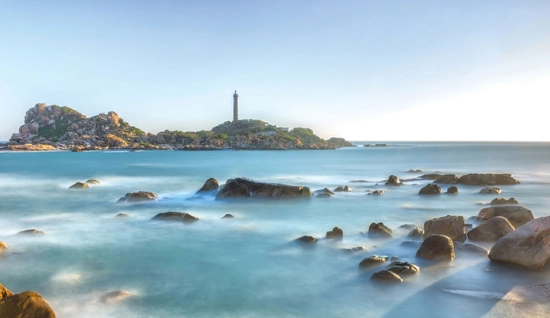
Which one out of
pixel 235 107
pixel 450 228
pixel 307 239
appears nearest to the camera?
pixel 450 228

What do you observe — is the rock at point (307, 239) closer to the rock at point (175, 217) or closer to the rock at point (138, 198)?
the rock at point (175, 217)

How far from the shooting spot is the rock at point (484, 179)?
26609mm

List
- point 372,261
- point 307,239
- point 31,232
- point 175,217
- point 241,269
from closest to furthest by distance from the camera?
point 372,261 < point 241,269 < point 307,239 < point 31,232 < point 175,217

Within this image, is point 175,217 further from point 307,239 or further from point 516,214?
point 516,214

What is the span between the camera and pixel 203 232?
45.7 feet

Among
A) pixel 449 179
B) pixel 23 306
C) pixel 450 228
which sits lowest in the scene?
pixel 23 306

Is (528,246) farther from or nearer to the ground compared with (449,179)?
nearer to the ground

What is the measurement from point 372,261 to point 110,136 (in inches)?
5538

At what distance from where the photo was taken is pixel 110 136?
439ft

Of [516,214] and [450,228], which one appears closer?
[450,228]

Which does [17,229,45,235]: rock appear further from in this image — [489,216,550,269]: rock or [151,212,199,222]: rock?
[489,216,550,269]: rock

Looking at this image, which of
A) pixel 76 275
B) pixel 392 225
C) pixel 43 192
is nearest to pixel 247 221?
pixel 392 225

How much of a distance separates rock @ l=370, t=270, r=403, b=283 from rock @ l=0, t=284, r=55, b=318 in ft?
22.4

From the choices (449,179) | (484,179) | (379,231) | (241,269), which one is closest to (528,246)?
(379,231)
